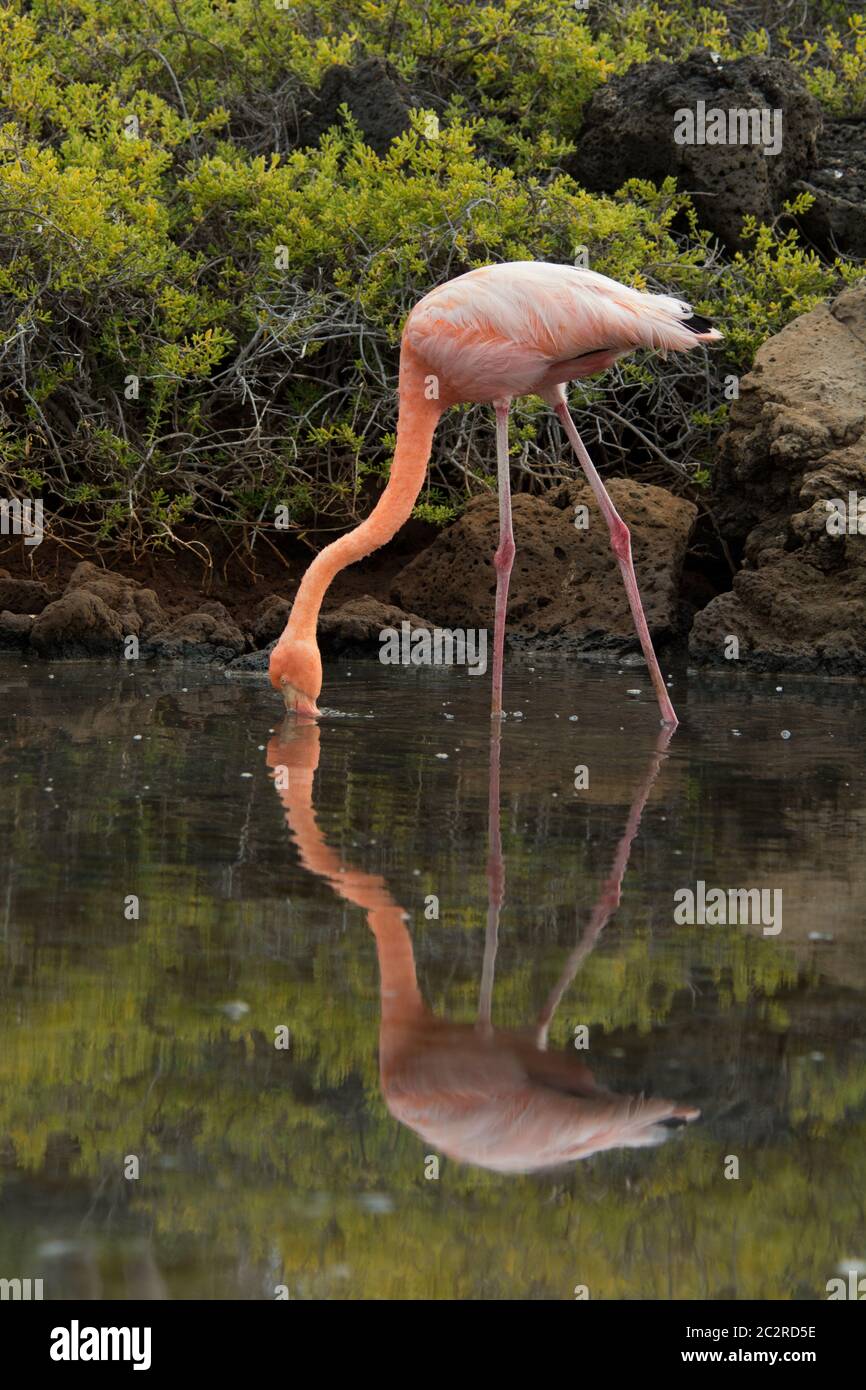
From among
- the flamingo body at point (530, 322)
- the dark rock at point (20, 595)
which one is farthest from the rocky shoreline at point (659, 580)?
the flamingo body at point (530, 322)

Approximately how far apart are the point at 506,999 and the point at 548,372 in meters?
5.19

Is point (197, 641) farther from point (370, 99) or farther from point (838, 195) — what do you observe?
point (838, 195)

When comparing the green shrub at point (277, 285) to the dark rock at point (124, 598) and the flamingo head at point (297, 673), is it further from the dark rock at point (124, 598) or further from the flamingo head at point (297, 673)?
the flamingo head at point (297, 673)

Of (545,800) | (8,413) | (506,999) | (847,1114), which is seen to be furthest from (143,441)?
(847,1114)

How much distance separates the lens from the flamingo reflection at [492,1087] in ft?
9.91

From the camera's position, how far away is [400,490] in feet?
27.1

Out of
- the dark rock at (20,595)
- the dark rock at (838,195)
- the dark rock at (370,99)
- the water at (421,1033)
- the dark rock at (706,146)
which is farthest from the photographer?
the dark rock at (838,195)

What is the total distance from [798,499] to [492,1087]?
816 centimetres

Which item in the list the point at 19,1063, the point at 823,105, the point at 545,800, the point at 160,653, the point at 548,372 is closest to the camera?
→ the point at 19,1063

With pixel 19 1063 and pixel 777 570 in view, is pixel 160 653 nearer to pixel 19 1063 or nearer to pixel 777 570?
pixel 777 570

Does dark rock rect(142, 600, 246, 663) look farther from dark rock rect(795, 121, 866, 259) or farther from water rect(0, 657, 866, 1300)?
dark rock rect(795, 121, 866, 259)

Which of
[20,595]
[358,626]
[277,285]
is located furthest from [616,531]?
[277,285]

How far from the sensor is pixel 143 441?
A: 12094 millimetres

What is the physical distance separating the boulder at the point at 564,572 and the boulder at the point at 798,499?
424 mm
